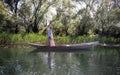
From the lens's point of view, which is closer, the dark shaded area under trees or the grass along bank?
the grass along bank

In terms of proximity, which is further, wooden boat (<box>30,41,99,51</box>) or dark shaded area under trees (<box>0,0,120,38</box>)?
dark shaded area under trees (<box>0,0,120,38</box>)

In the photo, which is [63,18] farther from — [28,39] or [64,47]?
[64,47]

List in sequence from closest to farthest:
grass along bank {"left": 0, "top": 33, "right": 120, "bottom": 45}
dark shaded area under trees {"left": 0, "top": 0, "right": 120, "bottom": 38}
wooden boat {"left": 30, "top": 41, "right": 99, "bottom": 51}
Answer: wooden boat {"left": 30, "top": 41, "right": 99, "bottom": 51} < grass along bank {"left": 0, "top": 33, "right": 120, "bottom": 45} < dark shaded area under trees {"left": 0, "top": 0, "right": 120, "bottom": 38}

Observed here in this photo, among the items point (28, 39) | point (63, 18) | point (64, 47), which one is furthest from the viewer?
point (63, 18)

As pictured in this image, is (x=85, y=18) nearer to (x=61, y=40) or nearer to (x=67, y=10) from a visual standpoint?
(x=67, y=10)

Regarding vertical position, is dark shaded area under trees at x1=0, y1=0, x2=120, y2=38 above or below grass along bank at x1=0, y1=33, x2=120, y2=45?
above

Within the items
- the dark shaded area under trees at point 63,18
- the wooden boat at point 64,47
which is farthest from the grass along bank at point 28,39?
the wooden boat at point 64,47

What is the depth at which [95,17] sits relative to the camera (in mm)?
40094

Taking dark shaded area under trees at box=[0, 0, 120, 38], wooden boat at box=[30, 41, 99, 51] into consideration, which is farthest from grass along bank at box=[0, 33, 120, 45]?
wooden boat at box=[30, 41, 99, 51]

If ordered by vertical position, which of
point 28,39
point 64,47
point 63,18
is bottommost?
point 64,47

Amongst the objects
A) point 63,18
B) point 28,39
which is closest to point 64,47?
point 28,39

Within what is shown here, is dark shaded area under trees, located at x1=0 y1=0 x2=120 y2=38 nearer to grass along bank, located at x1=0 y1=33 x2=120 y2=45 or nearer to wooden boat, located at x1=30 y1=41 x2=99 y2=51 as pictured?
grass along bank, located at x1=0 y1=33 x2=120 y2=45

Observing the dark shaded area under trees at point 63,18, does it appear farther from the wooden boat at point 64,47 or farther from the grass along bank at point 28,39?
the wooden boat at point 64,47

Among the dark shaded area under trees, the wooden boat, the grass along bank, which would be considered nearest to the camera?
the wooden boat
